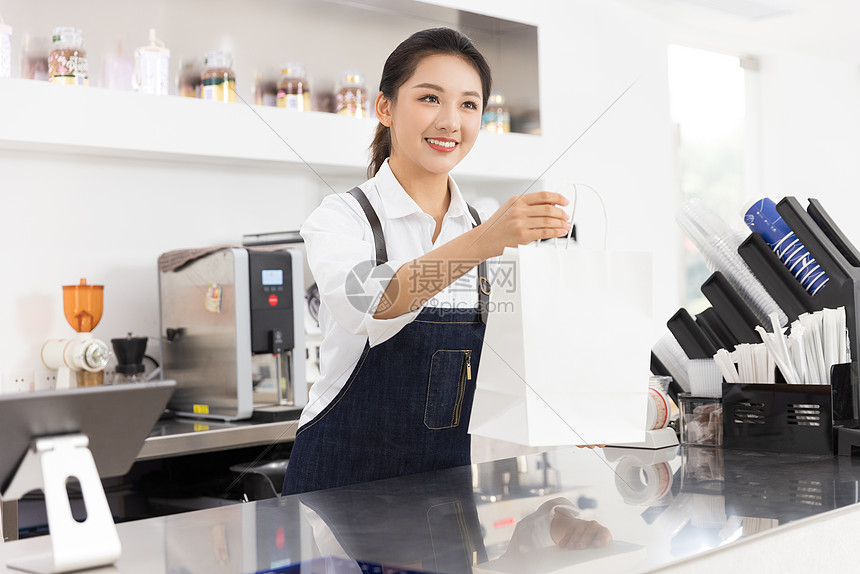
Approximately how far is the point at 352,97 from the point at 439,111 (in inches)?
65.2

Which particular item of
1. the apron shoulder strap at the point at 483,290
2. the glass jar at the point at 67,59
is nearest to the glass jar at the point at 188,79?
the glass jar at the point at 67,59

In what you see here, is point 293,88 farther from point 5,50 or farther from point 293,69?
point 5,50

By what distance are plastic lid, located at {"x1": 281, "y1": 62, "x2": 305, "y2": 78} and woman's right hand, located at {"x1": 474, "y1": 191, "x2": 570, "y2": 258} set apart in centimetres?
192

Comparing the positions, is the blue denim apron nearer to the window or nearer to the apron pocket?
the apron pocket

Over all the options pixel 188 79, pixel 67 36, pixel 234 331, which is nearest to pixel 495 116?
pixel 188 79

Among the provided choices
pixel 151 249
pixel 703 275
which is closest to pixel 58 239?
pixel 151 249

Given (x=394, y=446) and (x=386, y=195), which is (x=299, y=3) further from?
(x=394, y=446)

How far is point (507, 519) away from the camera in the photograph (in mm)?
985

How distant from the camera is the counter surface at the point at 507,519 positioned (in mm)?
834

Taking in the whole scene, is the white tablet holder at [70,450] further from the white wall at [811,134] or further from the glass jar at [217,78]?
the white wall at [811,134]

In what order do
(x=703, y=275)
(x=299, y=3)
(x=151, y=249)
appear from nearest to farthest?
(x=151, y=249), (x=299, y=3), (x=703, y=275)

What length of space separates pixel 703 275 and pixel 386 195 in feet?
12.4

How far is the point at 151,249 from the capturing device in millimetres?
2748

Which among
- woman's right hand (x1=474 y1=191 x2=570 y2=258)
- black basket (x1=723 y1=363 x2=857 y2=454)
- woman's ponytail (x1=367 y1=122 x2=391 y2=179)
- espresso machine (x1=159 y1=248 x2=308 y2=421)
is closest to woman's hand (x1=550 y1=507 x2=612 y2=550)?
woman's right hand (x1=474 y1=191 x2=570 y2=258)
